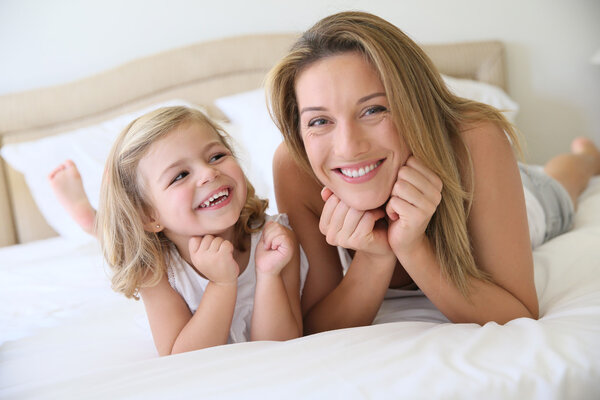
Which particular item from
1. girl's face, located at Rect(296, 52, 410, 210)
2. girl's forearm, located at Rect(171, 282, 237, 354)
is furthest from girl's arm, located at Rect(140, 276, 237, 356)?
girl's face, located at Rect(296, 52, 410, 210)

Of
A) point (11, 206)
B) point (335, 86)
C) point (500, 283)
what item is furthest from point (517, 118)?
point (11, 206)

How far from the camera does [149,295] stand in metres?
1.20

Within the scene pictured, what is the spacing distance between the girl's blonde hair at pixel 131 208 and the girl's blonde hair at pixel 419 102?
0.86 feet

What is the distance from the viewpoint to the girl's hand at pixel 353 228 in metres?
1.08

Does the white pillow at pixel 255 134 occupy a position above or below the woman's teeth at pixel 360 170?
below

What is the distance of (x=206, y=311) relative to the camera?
1114 millimetres

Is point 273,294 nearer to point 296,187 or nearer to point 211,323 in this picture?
point 211,323

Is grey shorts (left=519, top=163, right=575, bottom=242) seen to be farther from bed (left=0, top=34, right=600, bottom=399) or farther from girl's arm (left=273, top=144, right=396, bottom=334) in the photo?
girl's arm (left=273, top=144, right=396, bottom=334)

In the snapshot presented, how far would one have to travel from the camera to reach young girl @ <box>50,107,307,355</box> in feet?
3.70

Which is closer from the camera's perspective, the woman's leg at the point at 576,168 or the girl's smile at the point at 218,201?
the girl's smile at the point at 218,201

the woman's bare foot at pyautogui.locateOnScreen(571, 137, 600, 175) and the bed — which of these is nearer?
the bed

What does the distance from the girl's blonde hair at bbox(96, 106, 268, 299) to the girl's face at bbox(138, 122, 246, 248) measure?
3 centimetres

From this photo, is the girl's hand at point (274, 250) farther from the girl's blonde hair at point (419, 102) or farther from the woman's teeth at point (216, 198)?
the girl's blonde hair at point (419, 102)

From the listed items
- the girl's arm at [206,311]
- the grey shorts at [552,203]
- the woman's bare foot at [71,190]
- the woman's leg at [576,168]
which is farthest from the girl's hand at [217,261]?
the woman's leg at [576,168]
